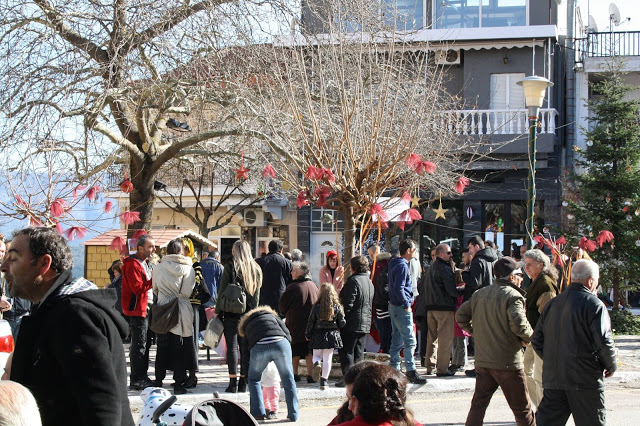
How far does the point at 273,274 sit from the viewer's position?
484 inches

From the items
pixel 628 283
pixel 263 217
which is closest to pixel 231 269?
pixel 628 283

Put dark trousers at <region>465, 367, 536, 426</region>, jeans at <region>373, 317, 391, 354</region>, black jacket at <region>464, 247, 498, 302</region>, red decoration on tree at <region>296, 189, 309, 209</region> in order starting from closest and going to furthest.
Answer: dark trousers at <region>465, 367, 536, 426</region> → red decoration on tree at <region>296, 189, 309, 209</region> → black jacket at <region>464, 247, 498, 302</region> → jeans at <region>373, 317, 391, 354</region>

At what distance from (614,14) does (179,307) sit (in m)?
22.0

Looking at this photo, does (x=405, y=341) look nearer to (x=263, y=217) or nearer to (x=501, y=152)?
(x=501, y=152)

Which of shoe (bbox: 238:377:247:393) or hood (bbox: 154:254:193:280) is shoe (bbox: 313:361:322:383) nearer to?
shoe (bbox: 238:377:247:393)

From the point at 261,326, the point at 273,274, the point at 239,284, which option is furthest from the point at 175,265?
the point at 273,274

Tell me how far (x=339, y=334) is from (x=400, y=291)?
3.67 feet

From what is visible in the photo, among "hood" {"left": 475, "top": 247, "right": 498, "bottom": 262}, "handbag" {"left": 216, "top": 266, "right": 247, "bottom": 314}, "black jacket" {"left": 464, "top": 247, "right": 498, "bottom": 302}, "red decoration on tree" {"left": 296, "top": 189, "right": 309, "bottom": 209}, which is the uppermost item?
"red decoration on tree" {"left": 296, "top": 189, "right": 309, "bottom": 209}

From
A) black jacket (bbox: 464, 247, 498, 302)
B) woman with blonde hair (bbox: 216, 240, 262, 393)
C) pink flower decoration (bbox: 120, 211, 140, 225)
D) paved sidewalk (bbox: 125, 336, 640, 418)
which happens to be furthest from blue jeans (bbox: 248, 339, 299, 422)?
pink flower decoration (bbox: 120, 211, 140, 225)

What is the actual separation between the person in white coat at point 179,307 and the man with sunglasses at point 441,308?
11.6 feet

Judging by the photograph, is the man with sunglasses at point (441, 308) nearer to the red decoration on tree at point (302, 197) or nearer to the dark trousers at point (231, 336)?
the red decoration on tree at point (302, 197)

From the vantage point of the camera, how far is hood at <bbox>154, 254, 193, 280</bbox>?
33.5 feet

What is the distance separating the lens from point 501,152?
25203 millimetres

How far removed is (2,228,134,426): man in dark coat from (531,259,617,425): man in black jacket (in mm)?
4072
